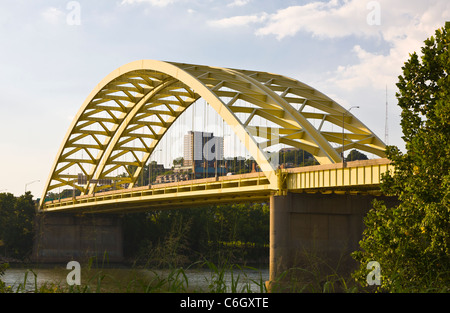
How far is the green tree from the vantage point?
1603 cm

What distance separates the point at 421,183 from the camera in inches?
671

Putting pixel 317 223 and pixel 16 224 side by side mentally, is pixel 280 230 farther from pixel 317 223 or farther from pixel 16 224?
pixel 16 224

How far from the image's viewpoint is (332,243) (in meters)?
32.3

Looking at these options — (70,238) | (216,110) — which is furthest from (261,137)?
(70,238)

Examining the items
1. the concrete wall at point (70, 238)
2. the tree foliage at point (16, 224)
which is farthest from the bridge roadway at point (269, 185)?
the tree foliage at point (16, 224)

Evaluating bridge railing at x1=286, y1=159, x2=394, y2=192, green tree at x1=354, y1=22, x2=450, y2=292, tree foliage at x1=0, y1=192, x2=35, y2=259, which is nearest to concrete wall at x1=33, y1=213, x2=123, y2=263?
tree foliage at x1=0, y1=192, x2=35, y2=259

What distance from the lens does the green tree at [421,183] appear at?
16031mm

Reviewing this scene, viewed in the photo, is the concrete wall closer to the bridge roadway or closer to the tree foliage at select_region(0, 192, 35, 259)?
the tree foliage at select_region(0, 192, 35, 259)

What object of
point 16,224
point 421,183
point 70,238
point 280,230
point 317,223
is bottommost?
point 70,238

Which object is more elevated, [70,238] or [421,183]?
[421,183]

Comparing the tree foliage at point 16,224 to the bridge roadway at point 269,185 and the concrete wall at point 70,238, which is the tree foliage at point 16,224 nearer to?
the concrete wall at point 70,238
